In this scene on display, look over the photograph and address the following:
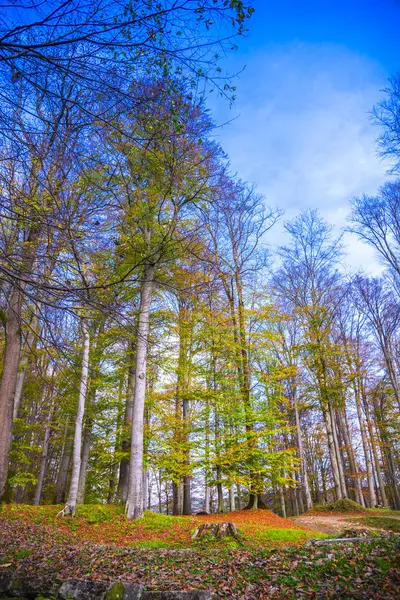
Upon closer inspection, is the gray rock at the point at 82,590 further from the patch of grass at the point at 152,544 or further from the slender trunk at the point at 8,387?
the slender trunk at the point at 8,387

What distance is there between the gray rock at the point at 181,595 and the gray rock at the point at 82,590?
1.73ft

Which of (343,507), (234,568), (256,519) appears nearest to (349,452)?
(343,507)

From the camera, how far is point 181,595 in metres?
3.25

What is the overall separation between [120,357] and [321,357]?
962cm

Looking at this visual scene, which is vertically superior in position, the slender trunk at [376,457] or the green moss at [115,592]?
the slender trunk at [376,457]

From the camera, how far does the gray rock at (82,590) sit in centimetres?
352

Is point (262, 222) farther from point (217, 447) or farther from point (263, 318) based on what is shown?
point (217, 447)

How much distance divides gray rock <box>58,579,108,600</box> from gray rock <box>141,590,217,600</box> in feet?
1.73

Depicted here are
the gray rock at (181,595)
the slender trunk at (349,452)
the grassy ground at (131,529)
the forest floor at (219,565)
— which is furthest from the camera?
the slender trunk at (349,452)

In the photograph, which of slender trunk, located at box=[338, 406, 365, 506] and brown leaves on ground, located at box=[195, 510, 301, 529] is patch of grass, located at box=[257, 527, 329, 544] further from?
slender trunk, located at box=[338, 406, 365, 506]

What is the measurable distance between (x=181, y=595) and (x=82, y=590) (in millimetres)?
1149

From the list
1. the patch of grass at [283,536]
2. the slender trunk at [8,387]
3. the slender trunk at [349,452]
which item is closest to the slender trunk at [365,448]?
the slender trunk at [349,452]

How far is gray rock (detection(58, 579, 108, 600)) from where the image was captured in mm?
3521

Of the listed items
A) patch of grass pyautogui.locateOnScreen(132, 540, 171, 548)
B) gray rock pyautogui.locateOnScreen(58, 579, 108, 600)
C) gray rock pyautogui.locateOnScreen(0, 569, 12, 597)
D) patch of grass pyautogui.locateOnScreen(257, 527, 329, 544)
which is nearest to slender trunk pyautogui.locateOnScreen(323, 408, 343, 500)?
patch of grass pyautogui.locateOnScreen(257, 527, 329, 544)
